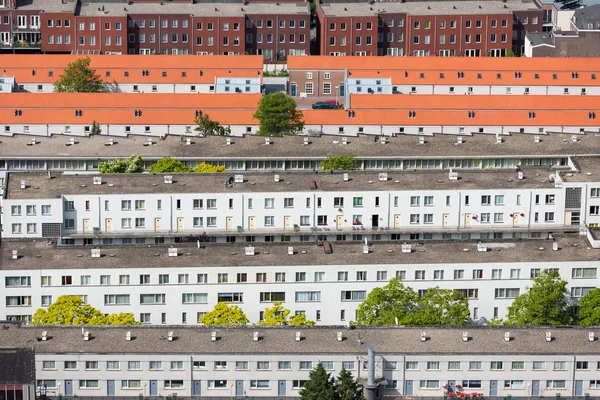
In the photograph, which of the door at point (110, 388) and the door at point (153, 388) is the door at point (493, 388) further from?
the door at point (110, 388)

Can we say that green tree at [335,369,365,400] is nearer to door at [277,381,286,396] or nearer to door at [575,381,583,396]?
door at [277,381,286,396]

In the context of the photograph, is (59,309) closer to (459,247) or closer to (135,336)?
(135,336)

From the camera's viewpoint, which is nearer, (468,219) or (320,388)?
(320,388)

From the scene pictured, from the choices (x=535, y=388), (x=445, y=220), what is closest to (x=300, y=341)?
(x=535, y=388)

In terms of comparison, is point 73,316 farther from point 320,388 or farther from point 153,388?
point 320,388

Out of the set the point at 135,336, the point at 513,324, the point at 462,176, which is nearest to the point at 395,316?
the point at 513,324

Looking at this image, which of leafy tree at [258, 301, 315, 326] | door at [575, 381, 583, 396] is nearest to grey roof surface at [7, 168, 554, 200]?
leafy tree at [258, 301, 315, 326]
